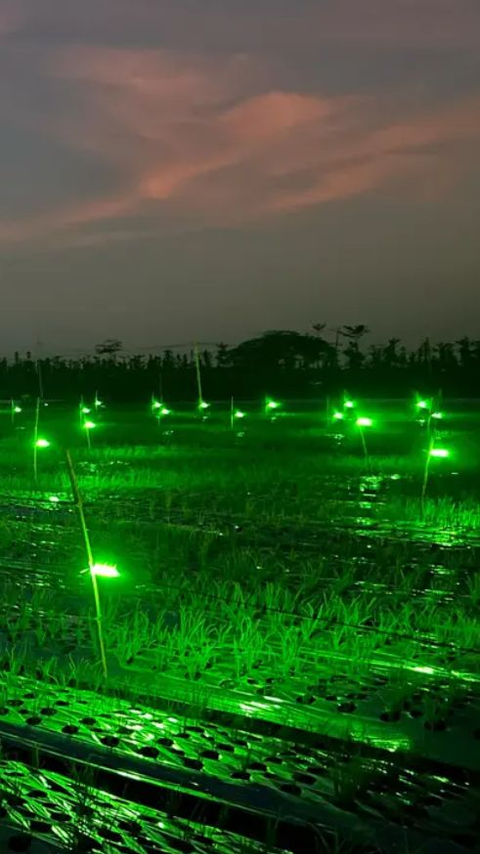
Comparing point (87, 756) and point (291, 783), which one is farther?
point (87, 756)

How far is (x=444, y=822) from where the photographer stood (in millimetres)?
2688

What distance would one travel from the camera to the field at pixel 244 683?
8.75 feet

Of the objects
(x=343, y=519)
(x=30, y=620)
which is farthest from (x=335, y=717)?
(x=343, y=519)

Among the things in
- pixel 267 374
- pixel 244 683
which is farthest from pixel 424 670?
pixel 267 374

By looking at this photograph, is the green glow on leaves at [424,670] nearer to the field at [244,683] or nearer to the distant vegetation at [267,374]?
the field at [244,683]

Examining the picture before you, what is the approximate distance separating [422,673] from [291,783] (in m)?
1.26

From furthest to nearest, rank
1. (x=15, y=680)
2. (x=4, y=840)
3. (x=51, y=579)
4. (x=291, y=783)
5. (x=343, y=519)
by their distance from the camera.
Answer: (x=343, y=519) → (x=51, y=579) → (x=15, y=680) → (x=291, y=783) → (x=4, y=840)

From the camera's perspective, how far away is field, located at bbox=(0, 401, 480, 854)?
2666mm

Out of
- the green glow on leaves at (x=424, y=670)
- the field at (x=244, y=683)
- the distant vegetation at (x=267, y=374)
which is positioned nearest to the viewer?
the field at (x=244, y=683)

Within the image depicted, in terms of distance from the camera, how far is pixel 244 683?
3.78 m

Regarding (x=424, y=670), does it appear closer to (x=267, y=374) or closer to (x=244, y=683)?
(x=244, y=683)

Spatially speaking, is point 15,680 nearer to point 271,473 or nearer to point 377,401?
point 271,473

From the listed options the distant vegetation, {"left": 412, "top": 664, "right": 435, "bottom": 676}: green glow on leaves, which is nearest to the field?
{"left": 412, "top": 664, "right": 435, "bottom": 676}: green glow on leaves

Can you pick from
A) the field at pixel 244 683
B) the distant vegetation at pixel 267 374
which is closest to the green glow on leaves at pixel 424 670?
the field at pixel 244 683
